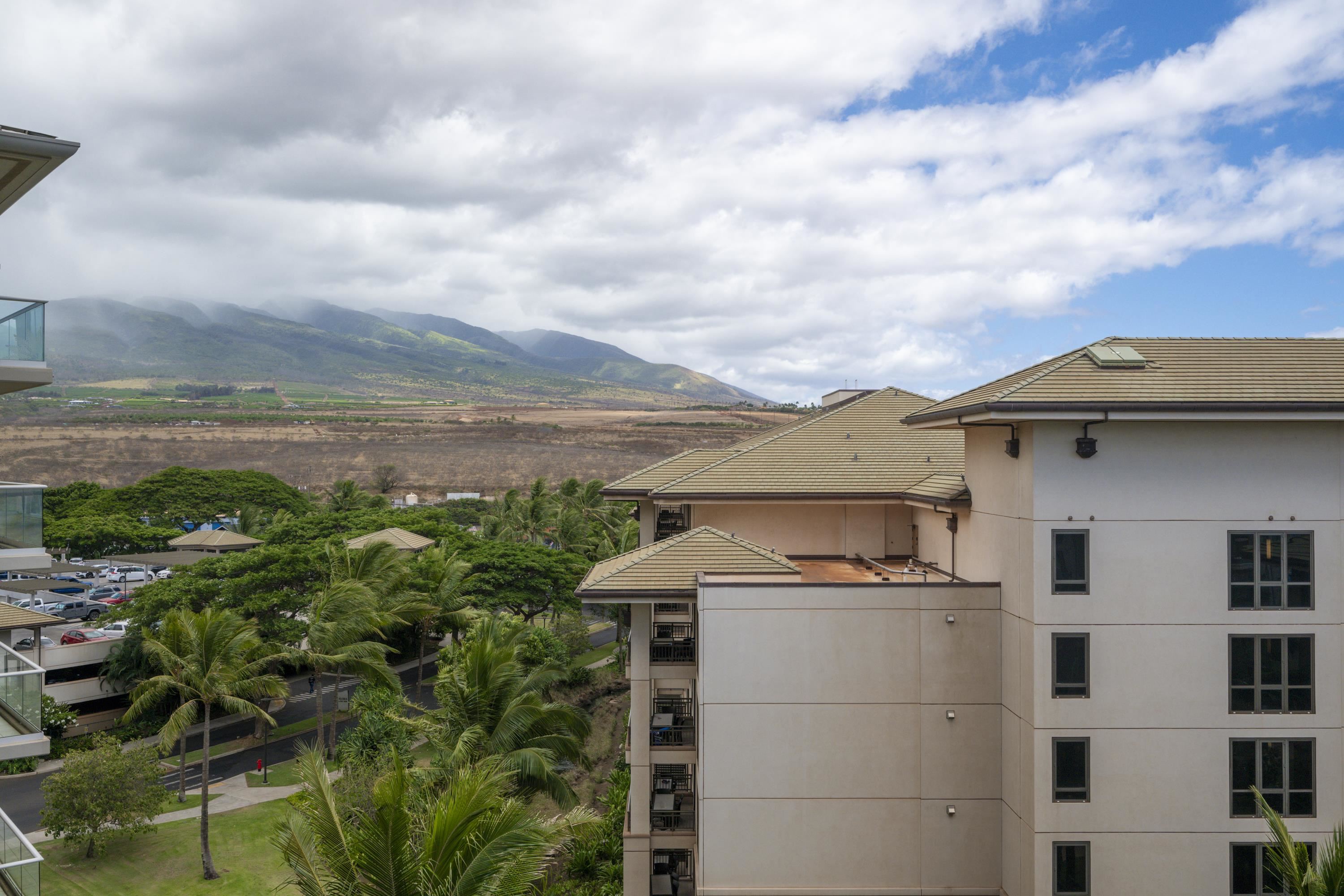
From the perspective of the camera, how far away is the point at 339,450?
475 ft

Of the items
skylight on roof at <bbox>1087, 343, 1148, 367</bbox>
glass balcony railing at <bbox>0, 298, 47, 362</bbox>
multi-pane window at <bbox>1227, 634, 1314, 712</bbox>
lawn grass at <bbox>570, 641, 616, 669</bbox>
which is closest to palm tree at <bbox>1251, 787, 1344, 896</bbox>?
multi-pane window at <bbox>1227, 634, 1314, 712</bbox>

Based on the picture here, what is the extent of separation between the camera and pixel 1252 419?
12859 mm

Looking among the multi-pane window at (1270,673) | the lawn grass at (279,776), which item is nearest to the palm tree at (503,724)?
the lawn grass at (279,776)

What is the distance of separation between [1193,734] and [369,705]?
25785mm

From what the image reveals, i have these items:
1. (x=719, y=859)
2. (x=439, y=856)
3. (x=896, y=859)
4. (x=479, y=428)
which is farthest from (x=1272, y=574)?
(x=479, y=428)

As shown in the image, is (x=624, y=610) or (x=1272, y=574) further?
(x=624, y=610)

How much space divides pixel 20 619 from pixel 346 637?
12096 mm

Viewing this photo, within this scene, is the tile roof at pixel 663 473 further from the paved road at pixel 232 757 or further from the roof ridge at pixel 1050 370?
the paved road at pixel 232 757

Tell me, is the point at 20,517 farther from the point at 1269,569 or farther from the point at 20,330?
the point at 1269,569

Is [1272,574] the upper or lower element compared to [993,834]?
upper

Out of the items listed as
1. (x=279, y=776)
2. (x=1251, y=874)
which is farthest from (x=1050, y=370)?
(x=279, y=776)

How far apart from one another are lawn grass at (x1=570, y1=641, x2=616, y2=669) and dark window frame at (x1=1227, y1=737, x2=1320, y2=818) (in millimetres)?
32988

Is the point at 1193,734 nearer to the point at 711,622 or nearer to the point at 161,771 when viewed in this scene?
the point at 711,622

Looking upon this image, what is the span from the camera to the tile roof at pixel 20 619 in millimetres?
30219
